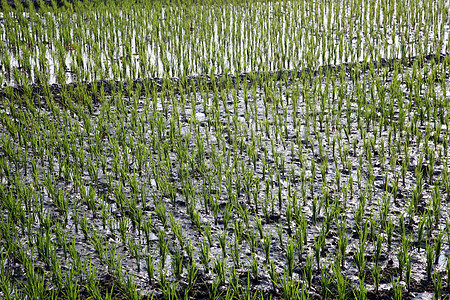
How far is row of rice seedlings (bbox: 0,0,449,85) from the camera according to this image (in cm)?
491

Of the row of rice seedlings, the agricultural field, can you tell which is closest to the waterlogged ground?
the agricultural field

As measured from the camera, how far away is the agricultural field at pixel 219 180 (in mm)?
2047

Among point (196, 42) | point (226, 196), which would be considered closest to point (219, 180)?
point (226, 196)

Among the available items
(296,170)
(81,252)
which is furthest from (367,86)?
(81,252)

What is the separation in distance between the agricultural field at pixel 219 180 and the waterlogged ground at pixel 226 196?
0.01 m

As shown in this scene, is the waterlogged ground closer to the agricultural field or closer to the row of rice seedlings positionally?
the agricultural field

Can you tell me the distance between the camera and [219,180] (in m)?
2.80

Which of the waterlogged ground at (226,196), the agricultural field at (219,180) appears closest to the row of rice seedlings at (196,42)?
the agricultural field at (219,180)

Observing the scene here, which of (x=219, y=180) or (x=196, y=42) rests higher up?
(x=196, y=42)

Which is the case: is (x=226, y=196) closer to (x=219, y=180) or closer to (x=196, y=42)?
(x=219, y=180)

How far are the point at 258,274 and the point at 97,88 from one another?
2.94 metres

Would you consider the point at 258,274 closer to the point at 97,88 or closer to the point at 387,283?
the point at 387,283

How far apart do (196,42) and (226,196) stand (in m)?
3.55

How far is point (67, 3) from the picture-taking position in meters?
7.73
